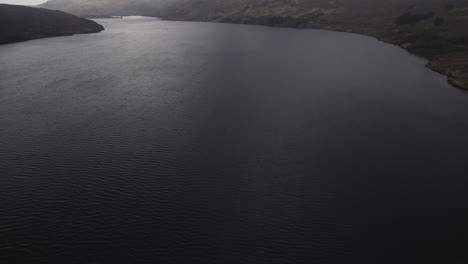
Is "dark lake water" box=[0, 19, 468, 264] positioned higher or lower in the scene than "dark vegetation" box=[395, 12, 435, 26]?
lower

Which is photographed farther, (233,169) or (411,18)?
(411,18)

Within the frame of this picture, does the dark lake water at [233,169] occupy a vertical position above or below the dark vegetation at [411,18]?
below

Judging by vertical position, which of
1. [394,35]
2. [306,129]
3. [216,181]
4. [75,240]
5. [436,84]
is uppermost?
[394,35]

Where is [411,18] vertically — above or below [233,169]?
above

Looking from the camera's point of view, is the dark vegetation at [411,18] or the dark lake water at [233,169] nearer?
the dark lake water at [233,169]

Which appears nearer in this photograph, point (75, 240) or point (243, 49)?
point (75, 240)

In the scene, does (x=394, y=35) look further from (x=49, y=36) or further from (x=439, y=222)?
(x=49, y=36)

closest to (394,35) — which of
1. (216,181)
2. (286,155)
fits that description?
(286,155)

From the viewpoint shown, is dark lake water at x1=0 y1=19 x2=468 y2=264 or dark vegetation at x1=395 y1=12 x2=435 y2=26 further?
dark vegetation at x1=395 y1=12 x2=435 y2=26
